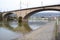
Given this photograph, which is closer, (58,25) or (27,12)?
(58,25)

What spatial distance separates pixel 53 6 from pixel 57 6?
3.74ft

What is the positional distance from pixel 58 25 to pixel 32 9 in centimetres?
3702

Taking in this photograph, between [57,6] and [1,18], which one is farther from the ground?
[57,6]

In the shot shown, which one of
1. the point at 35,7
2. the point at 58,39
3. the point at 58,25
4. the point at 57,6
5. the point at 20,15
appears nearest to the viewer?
the point at 58,39

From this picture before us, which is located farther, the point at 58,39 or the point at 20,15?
the point at 20,15

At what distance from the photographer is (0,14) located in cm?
6631

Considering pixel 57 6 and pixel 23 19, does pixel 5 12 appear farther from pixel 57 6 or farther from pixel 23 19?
pixel 57 6

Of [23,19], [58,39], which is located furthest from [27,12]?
[58,39]

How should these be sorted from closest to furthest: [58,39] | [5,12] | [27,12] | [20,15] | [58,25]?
[58,39]
[58,25]
[27,12]
[20,15]
[5,12]

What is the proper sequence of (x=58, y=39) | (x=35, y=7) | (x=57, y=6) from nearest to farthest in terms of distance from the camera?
(x=58, y=39) < (x=57, y=6) < (x=35, y=7)

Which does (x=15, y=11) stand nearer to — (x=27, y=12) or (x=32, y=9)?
(x=27, y=12)

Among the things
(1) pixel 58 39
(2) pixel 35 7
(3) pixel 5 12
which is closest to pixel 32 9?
(2) pixel 35 7

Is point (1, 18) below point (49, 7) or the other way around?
below

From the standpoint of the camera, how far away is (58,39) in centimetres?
782
